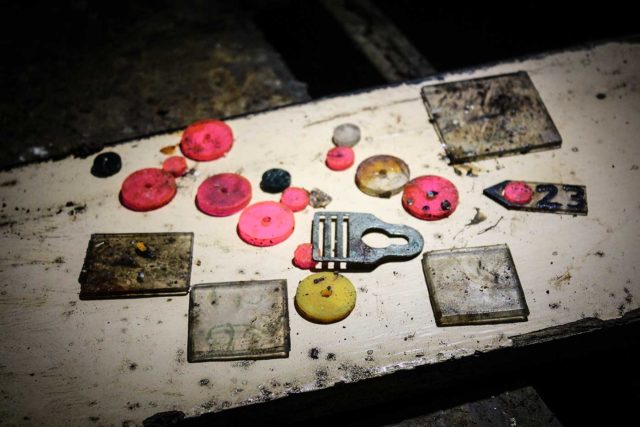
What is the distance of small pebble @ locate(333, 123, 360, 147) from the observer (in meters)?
1.84

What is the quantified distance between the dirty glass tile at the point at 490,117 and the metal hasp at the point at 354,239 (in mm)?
449

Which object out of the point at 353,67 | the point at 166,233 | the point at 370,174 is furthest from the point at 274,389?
the point at 353,67

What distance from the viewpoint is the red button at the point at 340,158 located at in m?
1.75

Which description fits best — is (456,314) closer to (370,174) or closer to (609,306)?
(609,306)

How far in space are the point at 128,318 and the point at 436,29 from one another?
285cm

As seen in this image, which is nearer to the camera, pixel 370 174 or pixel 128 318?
pixel 128 318

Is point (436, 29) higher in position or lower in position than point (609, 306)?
higher

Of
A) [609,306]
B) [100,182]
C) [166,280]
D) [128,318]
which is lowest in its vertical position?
[609,306]

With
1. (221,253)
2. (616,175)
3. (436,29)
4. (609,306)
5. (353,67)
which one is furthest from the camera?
(436,29)

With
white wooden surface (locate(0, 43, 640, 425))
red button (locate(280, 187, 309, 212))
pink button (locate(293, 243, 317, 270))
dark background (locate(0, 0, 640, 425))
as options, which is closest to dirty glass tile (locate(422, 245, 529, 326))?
white wooden surface (locate(0, 43, 640, 425))

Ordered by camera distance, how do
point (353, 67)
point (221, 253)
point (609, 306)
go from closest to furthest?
1. point (609, 306)
2. point (221, 253)
3. point (353, 67)

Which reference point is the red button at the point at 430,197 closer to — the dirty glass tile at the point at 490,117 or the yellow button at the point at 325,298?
the dirty glass tile at the point at 490,117

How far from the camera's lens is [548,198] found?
1.62m

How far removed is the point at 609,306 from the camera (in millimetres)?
1399
